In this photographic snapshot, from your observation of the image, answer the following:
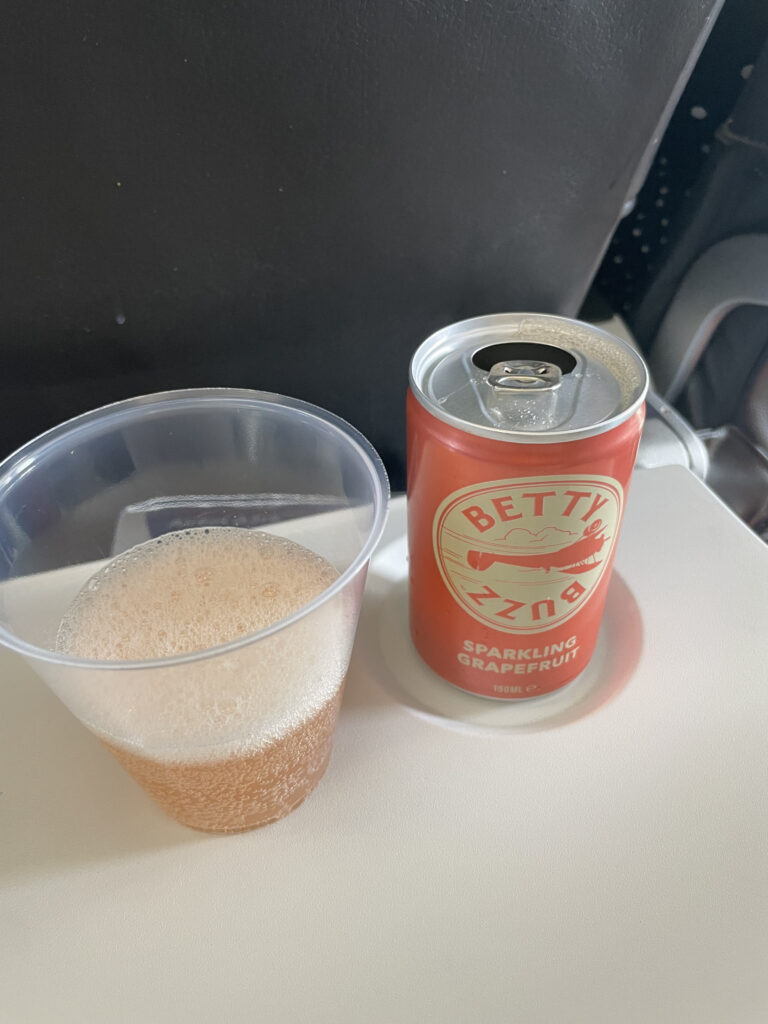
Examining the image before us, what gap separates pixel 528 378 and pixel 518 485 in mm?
73

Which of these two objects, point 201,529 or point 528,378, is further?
point 201,529

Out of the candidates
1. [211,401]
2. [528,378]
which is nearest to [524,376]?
[528,378]

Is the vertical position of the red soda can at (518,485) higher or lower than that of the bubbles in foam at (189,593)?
higher

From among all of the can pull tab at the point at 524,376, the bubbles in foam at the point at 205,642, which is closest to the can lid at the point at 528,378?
the can pull tab at the point at 524,376

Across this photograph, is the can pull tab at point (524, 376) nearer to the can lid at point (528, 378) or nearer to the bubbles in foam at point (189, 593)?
the can lid at point (528, 378)

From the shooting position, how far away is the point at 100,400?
0.63 meters

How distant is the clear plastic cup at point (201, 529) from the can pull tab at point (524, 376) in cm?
8

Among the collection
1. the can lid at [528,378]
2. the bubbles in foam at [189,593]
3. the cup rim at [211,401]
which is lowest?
the bubbles in foam at [189,593]

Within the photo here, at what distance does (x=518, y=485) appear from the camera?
1.40 feet

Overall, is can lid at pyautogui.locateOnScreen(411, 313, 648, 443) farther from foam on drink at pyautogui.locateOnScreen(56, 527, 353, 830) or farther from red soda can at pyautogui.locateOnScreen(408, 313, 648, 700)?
foam on drink at pyautogui.locateOnScreen(56, 527, 353, 830)

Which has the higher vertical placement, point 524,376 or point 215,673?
point 524,376

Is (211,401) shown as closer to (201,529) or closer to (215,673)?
(201,529)

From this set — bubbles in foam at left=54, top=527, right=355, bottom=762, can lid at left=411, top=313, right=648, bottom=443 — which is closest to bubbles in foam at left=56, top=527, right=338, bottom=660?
bubbles in foam at left=54, top=527, right=355, bottom=762

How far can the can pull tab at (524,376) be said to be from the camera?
46cm
